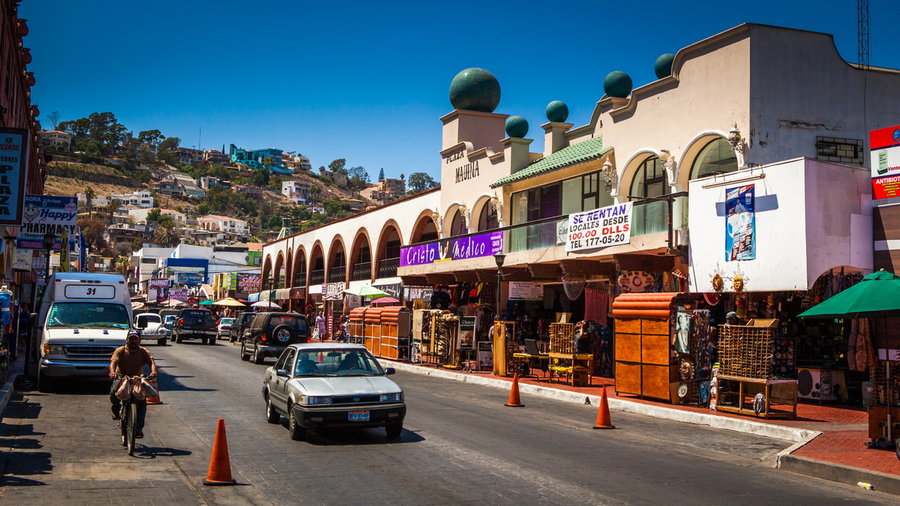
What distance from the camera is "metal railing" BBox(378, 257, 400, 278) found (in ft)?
150

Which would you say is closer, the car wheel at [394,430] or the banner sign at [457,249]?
the car wheel at [394,430]

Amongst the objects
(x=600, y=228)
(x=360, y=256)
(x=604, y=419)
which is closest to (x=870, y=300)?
(x=604, y=419)

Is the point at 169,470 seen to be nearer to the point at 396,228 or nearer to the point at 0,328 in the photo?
the point at 0,328

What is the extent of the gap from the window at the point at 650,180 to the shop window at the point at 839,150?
4.47 meters

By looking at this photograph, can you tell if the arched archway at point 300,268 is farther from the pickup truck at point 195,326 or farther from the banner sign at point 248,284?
the pickup truck at point 195,326

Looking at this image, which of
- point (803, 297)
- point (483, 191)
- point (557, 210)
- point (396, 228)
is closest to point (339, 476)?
point (803, 297)

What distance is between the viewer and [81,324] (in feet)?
62.3

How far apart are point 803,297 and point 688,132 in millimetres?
6364

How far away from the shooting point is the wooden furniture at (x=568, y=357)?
883 inches

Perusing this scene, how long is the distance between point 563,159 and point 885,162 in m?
13.7

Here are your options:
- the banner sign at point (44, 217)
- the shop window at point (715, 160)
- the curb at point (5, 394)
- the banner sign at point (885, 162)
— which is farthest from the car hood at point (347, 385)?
the banner sign at point (44, 217)

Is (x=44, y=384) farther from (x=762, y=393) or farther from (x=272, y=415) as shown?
(x=762, y=393)

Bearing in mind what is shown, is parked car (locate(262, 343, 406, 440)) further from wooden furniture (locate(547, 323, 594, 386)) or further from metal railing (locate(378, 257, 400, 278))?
metal railing (locate(378, 257, 400, 278))

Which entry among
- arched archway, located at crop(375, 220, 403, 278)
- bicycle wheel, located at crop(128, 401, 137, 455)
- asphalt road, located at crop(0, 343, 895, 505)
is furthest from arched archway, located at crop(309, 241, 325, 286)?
bicycle wheel, located at crop(128, 401, 137, 455)
